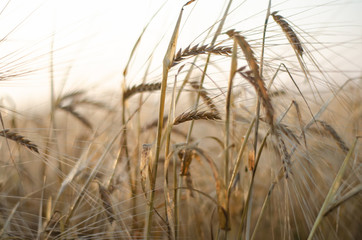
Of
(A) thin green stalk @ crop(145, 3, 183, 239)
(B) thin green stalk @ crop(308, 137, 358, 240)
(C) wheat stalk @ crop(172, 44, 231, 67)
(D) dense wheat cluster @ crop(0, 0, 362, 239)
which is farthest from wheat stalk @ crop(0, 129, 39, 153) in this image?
(B) thin green stalk @ crop(308, 137, 358, 240)

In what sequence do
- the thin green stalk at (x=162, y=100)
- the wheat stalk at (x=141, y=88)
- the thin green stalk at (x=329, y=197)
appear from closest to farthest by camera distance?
the thin green stalk at (x=329, y=197) < the thin green stalk at (x=162, y=100) < the wheat stalk at (x=141, y=88)

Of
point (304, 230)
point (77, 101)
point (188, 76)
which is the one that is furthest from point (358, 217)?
point (77, 101)

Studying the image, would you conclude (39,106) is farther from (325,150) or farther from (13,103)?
(325,150)

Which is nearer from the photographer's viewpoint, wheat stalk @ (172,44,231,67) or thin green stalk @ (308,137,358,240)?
thin green stalk @ (308,137,358,240)

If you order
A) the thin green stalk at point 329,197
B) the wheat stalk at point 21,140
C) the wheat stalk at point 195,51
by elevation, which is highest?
the wheat stalk at point 195,51

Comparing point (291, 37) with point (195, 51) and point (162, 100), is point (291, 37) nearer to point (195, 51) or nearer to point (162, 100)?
point (195, 51)

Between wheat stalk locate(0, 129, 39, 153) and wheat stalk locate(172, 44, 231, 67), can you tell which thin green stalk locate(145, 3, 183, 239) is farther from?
wheat stalk locate(0, 129, 39, 153)

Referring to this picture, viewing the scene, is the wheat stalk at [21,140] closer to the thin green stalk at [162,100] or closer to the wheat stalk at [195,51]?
the thin green stalk at [162,100]

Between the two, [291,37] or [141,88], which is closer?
[291,37]

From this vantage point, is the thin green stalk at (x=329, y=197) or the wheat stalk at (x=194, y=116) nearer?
the thin green stalk at (x=329, y=197)

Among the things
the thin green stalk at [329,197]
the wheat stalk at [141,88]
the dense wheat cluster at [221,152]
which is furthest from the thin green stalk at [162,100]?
the thin green stalk at [329,197]

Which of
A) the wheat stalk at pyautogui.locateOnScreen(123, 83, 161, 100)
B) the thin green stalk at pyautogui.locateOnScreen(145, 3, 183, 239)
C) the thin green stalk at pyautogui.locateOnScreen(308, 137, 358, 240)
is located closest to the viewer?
the thin green stalk at pyautogui.locateOnScreen(308, 137, 358, 240)

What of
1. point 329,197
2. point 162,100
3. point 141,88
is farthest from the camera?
point 141,88

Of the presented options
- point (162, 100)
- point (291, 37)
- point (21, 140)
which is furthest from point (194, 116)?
point (21, 140)
